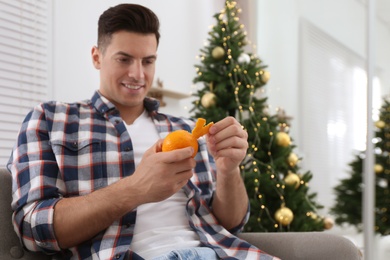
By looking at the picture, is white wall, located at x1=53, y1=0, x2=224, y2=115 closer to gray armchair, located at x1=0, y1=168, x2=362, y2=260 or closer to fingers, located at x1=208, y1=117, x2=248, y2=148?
gray armchair, located at x1=0, y1=168, x2=362, y2=260

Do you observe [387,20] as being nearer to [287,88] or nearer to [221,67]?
[287,88]

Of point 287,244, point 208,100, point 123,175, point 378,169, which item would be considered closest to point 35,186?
point 123,175

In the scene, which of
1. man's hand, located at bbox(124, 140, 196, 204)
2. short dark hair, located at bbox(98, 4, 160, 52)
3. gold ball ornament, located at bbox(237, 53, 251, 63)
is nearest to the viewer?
man's hand, located at bbox(124, 140, 196, 204)

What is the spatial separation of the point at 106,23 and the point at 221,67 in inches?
58.8

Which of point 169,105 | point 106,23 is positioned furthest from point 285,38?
point 106,23

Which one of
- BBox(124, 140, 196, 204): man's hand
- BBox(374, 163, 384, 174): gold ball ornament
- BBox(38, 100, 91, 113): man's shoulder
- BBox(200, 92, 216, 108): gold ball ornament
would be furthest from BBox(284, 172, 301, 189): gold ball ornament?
BBox(124, 140, 196, 204): man's hand

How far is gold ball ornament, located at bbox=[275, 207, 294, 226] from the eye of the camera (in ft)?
8.90

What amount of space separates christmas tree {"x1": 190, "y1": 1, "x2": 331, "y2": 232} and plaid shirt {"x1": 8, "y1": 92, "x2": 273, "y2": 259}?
1.28m

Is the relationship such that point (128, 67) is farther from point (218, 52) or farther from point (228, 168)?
point (218, 52)

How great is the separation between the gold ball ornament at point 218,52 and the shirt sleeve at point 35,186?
1.72 metres

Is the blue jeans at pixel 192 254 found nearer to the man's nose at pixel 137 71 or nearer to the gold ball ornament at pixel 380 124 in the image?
the man's nose at pixel 137 71

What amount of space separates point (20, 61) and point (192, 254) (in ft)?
4.82

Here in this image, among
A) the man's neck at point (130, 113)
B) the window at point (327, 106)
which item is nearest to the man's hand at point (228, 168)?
the man's neck at point (130, 113)

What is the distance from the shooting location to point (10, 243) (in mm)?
1275
